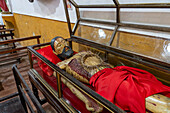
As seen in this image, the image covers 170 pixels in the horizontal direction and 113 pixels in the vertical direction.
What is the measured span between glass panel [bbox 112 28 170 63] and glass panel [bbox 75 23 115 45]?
0.53 ft

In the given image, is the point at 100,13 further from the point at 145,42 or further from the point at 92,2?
the point at 145,42

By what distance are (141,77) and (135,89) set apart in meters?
0.22

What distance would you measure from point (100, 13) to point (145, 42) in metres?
0.86

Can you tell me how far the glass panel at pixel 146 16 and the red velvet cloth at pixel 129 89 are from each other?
2.14 ft

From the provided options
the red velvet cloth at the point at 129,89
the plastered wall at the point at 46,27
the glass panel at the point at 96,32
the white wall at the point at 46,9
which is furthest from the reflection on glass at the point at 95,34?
the red velvet cloth at the point at 129,89

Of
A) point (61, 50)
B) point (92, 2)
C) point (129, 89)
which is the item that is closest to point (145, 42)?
point (129, 89)

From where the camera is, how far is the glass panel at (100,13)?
172 centimetres

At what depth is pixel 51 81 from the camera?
1.40m

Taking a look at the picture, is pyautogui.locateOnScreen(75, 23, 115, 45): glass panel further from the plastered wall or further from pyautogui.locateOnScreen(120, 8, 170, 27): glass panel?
the plastered wall

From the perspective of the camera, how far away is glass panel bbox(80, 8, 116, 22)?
1.72 meters

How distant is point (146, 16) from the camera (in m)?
1.40

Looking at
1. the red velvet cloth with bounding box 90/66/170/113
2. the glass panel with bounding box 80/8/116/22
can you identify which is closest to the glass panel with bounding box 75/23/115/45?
the glass panel with bounding box 80/8/116/22

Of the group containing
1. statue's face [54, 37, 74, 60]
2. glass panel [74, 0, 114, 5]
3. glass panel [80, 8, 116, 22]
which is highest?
glass panel [74, 0, 114, 5]

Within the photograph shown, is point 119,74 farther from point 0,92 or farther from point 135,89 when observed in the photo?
point 0,92
